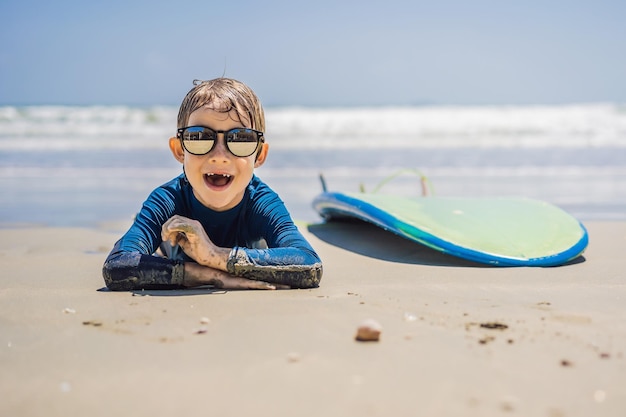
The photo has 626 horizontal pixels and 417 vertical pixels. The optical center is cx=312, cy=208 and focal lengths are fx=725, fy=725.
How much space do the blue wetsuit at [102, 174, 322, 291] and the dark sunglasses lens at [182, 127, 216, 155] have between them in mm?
299

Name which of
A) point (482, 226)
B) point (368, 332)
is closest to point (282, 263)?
point (368, 332)

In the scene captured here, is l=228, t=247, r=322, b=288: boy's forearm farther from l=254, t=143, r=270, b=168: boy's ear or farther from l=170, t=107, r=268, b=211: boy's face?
l=254, t=143, r=270, b=168: boy's ear

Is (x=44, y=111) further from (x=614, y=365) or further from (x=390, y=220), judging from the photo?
(x=614, y=365)

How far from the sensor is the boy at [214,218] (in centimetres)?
287

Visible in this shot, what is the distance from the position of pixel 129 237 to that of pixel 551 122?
1960cm

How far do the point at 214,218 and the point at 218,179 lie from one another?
0.19 metres

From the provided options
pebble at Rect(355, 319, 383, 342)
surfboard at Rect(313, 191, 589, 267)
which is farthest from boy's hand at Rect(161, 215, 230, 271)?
surfboard at Rect(313, 191, 589, 267)

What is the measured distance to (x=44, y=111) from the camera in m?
21.6

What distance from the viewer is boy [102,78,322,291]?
2869 mm

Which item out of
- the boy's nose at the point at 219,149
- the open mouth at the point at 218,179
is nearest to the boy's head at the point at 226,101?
the boy's nose at the point at 219,149

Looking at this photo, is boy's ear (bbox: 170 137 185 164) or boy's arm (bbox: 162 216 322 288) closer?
boy's arm (bbox: 162 216 322 288)

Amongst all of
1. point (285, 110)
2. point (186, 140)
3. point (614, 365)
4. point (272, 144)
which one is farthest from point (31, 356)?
point (285, 110)

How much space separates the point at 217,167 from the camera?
9.72 feet

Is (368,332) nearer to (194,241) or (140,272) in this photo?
(194,241)
